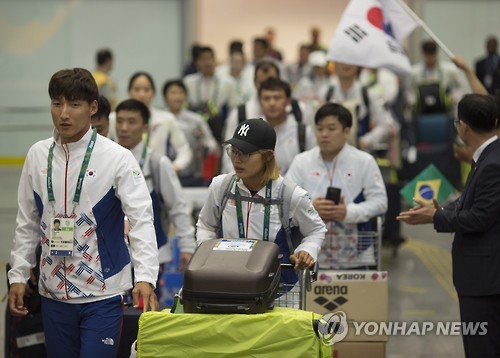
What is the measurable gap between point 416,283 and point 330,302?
4.33m

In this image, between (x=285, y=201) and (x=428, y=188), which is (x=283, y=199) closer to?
(x=285, y=201)

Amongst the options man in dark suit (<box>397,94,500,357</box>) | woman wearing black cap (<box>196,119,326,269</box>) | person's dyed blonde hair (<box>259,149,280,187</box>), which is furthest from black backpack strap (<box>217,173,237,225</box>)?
man in dark suit (<box>397,94,500,357</box>)

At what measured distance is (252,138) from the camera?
19.1ft

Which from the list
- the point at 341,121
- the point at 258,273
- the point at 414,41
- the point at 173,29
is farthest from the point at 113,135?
the point at 414,41

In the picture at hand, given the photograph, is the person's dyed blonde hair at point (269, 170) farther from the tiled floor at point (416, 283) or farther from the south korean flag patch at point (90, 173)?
the tiled floor at point (416, 283)

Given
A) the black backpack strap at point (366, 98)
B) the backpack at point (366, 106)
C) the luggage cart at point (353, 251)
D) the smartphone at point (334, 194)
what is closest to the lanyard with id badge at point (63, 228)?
the smartphone at point (334, 194)

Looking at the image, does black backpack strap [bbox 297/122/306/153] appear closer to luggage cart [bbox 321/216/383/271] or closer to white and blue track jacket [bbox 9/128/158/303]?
luggage cart [bbox 321/216/383/271]

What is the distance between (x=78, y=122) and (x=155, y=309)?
3.28 feet

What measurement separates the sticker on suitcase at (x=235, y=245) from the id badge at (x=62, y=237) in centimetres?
74

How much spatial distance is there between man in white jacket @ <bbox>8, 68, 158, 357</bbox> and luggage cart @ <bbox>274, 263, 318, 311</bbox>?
2.32ft

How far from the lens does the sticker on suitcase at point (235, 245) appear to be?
5.23 m

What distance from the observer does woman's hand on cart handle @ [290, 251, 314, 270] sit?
222 inches

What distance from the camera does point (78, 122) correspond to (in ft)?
18.1

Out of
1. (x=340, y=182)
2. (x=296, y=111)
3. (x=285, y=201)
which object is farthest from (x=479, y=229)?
(x=296, y=111)
